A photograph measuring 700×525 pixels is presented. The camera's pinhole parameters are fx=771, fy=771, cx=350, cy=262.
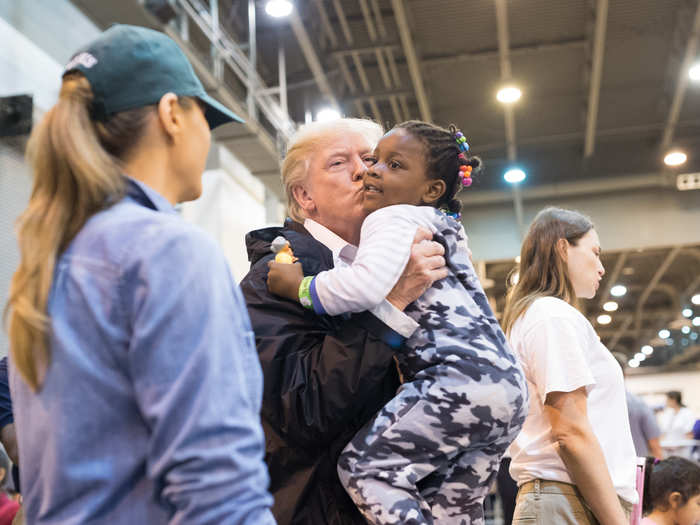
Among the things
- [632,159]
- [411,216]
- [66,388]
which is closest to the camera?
[66,388]

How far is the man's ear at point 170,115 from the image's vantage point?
3.77ft

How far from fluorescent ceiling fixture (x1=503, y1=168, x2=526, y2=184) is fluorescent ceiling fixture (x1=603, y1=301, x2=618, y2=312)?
8.87 metres

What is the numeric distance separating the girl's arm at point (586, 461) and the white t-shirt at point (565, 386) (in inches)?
2.5

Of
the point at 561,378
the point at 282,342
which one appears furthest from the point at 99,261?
the point at 561,378

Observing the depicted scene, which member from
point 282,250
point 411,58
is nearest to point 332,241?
point 282,250

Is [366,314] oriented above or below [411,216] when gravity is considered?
below

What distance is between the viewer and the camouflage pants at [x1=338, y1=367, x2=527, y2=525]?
1549 mm

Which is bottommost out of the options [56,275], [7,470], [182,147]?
[7,470]

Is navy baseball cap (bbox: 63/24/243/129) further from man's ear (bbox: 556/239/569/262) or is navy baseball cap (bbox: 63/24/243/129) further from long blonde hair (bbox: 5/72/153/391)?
man's ear (bbox: 556/239/569/262)

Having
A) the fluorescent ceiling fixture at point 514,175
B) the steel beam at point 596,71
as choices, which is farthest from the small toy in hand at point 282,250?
the fluorescent ceiling fixture at point 514,175

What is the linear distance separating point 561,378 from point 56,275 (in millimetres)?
1678

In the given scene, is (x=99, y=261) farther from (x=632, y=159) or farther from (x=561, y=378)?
(x=632, y=159)

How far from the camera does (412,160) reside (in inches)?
77.6

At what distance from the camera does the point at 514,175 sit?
1178 centimetres
